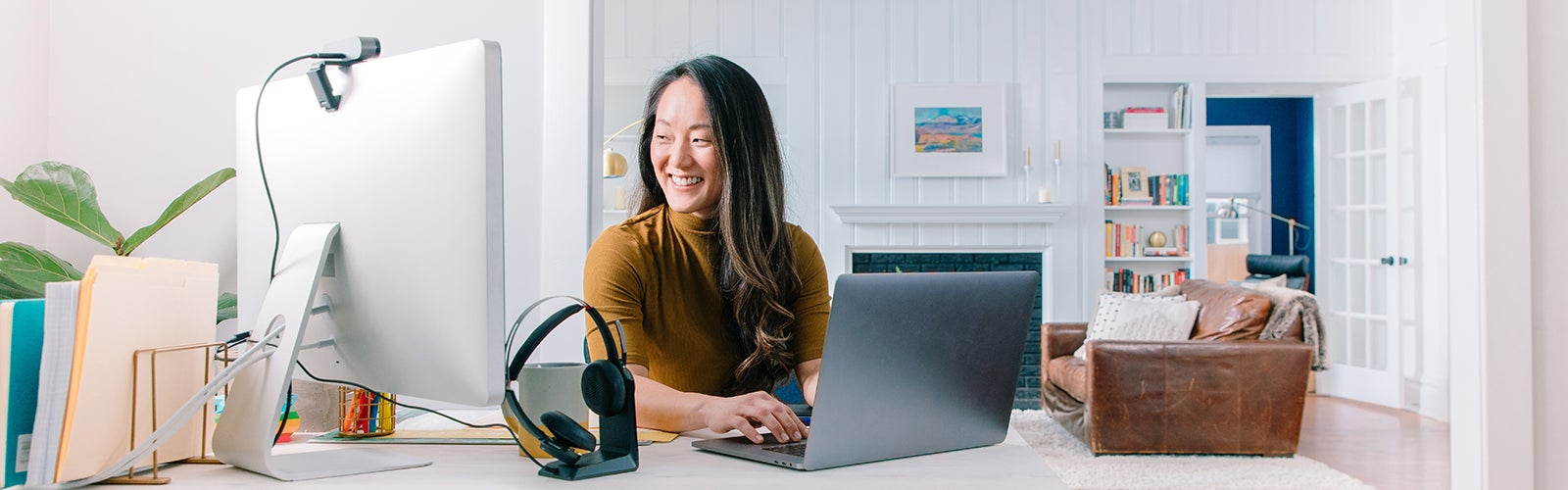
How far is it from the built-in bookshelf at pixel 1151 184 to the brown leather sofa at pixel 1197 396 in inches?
79.8

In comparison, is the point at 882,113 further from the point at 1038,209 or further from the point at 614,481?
the point at 614,481

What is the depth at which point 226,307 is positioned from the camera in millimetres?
1989

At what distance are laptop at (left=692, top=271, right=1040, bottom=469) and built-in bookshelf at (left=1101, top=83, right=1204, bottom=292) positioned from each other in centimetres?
520

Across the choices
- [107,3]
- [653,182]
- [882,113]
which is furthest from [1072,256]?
[107,3]

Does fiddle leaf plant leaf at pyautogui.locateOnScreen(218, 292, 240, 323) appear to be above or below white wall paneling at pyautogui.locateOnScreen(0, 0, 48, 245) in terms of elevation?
below

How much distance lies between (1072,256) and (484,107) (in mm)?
5540

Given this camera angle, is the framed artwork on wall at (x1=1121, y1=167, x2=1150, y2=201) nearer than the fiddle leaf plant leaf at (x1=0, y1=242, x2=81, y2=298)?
No

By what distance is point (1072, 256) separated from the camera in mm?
6082

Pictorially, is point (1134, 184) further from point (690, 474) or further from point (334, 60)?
point (334, 60)

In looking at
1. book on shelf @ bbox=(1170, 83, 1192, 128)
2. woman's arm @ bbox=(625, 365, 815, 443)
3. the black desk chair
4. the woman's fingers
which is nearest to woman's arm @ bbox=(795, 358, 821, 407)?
woman's arm @ bbox=(625, 365, 815, 443)

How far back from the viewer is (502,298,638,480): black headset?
1014 millimetres

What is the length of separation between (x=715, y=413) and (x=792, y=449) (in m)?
0.16

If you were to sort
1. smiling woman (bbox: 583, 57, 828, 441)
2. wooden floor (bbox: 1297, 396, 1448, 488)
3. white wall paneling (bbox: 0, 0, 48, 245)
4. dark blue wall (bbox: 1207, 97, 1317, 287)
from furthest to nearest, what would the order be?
dark blue wall (bbox: 1207, 97, 1317, 287), wooden floor (bbox: 1297, 396, 1448, 488), white wall paneling (bbox: 0, 0, 48, 245), smiling woman (bbox: 583, 57, 828, 441)

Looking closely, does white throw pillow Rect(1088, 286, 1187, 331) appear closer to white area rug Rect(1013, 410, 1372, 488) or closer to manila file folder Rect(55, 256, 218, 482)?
white area rug Rect(1013, 410, 1372, 488)
